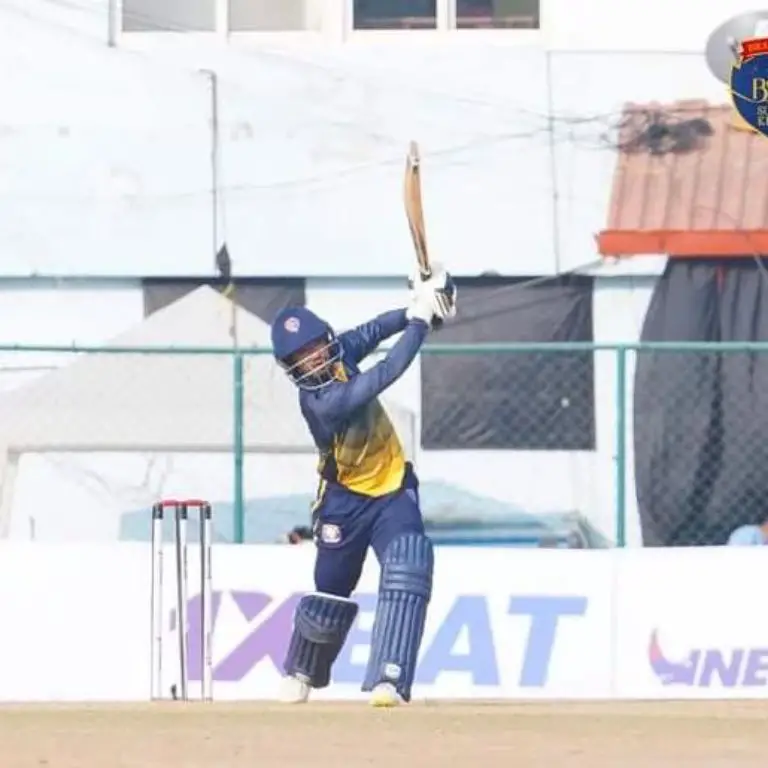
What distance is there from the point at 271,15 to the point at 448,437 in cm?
336

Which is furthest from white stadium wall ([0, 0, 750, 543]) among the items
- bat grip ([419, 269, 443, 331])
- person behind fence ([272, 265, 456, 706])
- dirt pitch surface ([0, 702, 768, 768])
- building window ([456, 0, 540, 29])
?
dirt pitch surface ([0, 702, 768, 768])

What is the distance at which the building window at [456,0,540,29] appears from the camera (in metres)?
17.5

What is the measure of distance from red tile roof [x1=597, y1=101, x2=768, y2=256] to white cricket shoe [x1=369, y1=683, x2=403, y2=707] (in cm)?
762

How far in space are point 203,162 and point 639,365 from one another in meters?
3.47

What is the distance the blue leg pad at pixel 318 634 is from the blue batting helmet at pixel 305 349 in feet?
3.31

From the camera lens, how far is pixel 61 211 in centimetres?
1742

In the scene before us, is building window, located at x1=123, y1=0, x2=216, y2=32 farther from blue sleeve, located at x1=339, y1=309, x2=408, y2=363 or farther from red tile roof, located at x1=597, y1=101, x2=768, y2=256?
blue sleeve, located at x1=339, y1=309, x2=408, y2=363

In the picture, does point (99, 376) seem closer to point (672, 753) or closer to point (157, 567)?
point (157, 567)

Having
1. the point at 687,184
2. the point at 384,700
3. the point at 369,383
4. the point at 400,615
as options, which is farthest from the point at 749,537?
the point at 384,700

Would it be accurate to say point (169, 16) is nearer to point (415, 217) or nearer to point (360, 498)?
point (415, 217)

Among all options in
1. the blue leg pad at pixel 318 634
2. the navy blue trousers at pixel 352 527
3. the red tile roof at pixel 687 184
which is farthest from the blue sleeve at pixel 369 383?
the red tile roof at pixel 687 184

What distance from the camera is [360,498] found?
10.5 m

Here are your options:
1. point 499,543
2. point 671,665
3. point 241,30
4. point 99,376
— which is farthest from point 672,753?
point 241,30

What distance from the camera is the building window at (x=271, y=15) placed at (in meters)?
17.7
